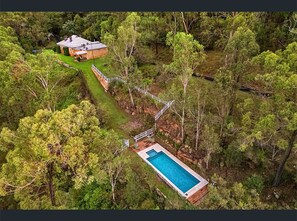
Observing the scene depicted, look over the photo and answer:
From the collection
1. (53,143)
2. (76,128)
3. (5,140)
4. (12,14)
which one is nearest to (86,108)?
(76,128)

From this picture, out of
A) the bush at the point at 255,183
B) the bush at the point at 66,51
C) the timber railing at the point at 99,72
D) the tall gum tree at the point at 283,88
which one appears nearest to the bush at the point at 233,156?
the bush at the point at 255,183

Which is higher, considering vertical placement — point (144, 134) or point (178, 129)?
point (178, 129)

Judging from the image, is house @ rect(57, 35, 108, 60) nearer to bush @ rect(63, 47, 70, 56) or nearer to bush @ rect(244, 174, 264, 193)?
bush @ rect(63, 47, 70, 56)

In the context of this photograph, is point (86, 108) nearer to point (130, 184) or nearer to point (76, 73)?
point (130, 184)

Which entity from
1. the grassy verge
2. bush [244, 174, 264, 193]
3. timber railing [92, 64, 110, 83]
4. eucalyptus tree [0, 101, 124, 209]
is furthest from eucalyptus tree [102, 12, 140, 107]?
bush [244, 174, 264, 193]

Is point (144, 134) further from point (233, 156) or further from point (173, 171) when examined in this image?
point (233, 156)

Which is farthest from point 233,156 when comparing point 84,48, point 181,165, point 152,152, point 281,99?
point 84,48

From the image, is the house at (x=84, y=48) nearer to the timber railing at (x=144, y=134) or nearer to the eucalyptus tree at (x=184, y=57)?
the timber railing at (x=144, y=134)
